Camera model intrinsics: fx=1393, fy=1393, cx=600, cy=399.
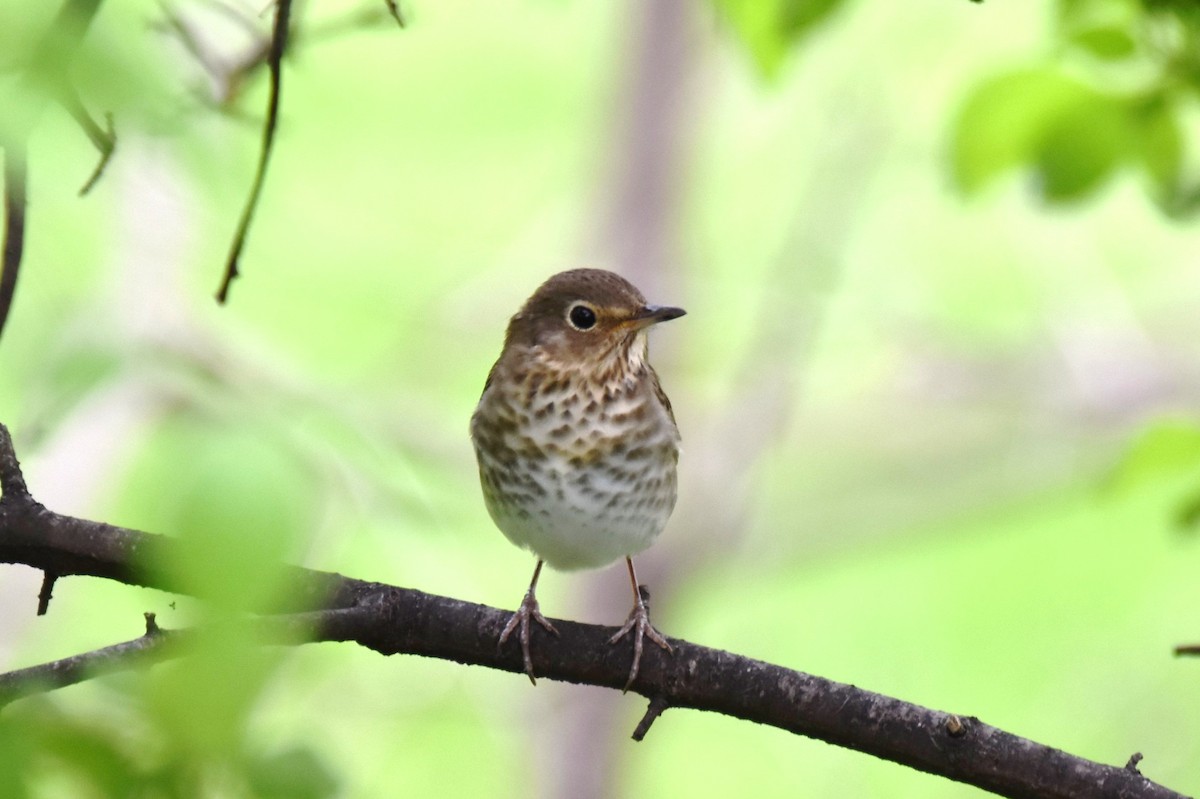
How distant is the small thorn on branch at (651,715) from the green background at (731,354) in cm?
213

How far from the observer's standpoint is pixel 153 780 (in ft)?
4.76

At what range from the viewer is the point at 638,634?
2430mm

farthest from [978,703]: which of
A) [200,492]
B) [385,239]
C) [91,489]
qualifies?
[200,492]

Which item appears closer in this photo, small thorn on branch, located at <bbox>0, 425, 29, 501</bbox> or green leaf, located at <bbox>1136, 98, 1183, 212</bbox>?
small thorn on branch, located at <bbox>0, 425, 29, 501</bbox>

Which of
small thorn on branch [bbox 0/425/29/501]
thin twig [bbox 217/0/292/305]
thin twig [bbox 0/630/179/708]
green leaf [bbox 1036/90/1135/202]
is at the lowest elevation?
thin twig [bbox 0/630/179/708]

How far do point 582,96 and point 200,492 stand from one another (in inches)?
366

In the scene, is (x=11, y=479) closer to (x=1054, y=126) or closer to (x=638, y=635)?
(x=638, y=635)

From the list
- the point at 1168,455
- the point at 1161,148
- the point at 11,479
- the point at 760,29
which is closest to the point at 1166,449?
the point at 1168,455

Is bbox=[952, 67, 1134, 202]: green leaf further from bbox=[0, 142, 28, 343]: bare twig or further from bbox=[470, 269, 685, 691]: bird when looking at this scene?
bbox=[0, 142, 28, 343]: bare twig

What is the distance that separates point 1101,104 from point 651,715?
1141 mm

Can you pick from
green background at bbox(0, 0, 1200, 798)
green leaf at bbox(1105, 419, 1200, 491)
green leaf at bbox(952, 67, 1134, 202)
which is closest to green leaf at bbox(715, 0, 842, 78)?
green leaf at bbox(952, 67, 1134, 202)

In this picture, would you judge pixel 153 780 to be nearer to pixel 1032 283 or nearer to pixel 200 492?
pixel 200 492

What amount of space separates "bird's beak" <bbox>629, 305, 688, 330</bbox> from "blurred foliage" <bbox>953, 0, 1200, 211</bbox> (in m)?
1.25

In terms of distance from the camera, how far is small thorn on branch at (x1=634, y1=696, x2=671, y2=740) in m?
2.06
